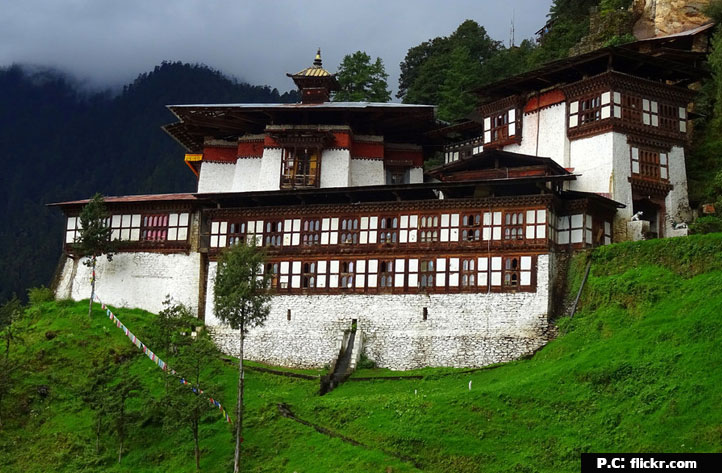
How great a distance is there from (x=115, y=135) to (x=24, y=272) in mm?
27553

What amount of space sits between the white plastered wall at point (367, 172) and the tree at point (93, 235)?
687 inches

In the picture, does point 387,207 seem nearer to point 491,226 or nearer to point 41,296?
point 491,226

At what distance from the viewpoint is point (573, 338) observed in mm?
50938

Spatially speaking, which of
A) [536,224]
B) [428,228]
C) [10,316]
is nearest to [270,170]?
[428,228]

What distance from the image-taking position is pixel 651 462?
122 ft

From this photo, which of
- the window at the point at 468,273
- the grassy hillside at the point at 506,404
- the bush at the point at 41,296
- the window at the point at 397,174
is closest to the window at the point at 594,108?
the grassy hillside at the point at 506,404

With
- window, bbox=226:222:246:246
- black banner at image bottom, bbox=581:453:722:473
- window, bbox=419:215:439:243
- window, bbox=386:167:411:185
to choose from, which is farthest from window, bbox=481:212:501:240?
black banner at image bottom, bbox=581:453:722:473

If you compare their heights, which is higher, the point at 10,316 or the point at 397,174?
the point at 397,174

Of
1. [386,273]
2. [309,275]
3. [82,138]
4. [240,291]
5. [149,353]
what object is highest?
[82,138]

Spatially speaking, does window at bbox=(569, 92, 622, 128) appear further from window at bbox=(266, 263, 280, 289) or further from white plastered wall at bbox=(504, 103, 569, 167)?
window at bbox=(266, 263, 280, 289)

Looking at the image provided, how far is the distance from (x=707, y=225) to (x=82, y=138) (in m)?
99.1

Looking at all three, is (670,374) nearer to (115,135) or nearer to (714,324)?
(714,324)

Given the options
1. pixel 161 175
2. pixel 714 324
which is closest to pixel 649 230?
pixel 714 324

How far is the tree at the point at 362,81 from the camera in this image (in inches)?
3666
